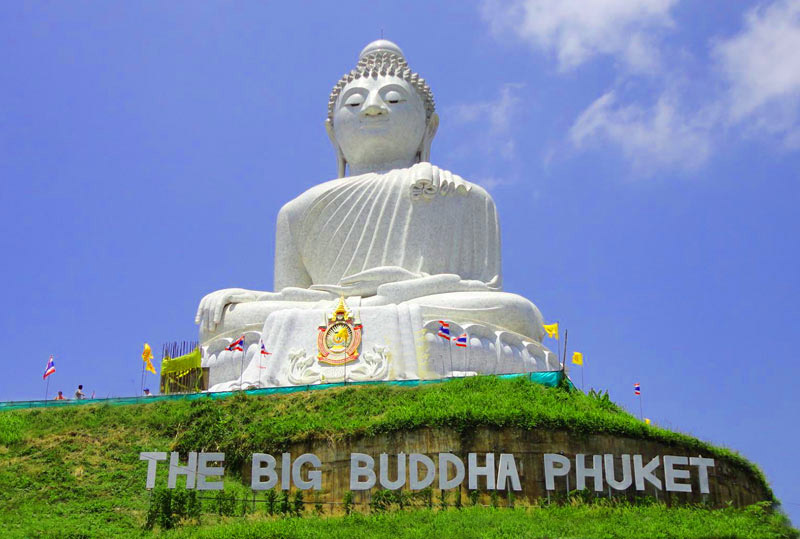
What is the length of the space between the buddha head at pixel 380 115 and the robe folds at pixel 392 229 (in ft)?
3.59

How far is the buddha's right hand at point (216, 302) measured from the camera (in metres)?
20.8

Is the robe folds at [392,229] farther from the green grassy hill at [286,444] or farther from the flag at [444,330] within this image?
the green grassy hill at [286,444]

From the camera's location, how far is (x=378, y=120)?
23.4 meters

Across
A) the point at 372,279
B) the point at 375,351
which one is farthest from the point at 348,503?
the point at 372,279

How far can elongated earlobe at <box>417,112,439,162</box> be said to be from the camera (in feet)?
79.5

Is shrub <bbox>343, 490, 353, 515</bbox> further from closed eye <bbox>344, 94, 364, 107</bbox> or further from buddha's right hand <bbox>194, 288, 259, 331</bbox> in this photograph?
closed eye <bbox>344, 94, 364, 107</bbox>

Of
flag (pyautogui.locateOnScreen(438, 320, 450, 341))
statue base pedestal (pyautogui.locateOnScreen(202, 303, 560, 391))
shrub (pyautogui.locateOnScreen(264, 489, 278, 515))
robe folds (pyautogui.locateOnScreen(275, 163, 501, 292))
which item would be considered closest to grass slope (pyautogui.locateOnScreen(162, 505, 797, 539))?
shrub (pyautogui.locateOnScreen(264, 489, 278, 515))

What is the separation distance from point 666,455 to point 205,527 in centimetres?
609

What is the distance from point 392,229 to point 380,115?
2.79m

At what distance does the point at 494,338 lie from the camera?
19.9 m

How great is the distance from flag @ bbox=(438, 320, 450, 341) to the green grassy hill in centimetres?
222

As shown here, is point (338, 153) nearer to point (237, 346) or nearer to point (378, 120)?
point (378, 120)

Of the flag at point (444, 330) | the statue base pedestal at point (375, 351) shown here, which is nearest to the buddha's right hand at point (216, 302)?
the statue base pedestal at point (375, 351)

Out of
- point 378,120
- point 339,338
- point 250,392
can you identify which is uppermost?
point 378,120
